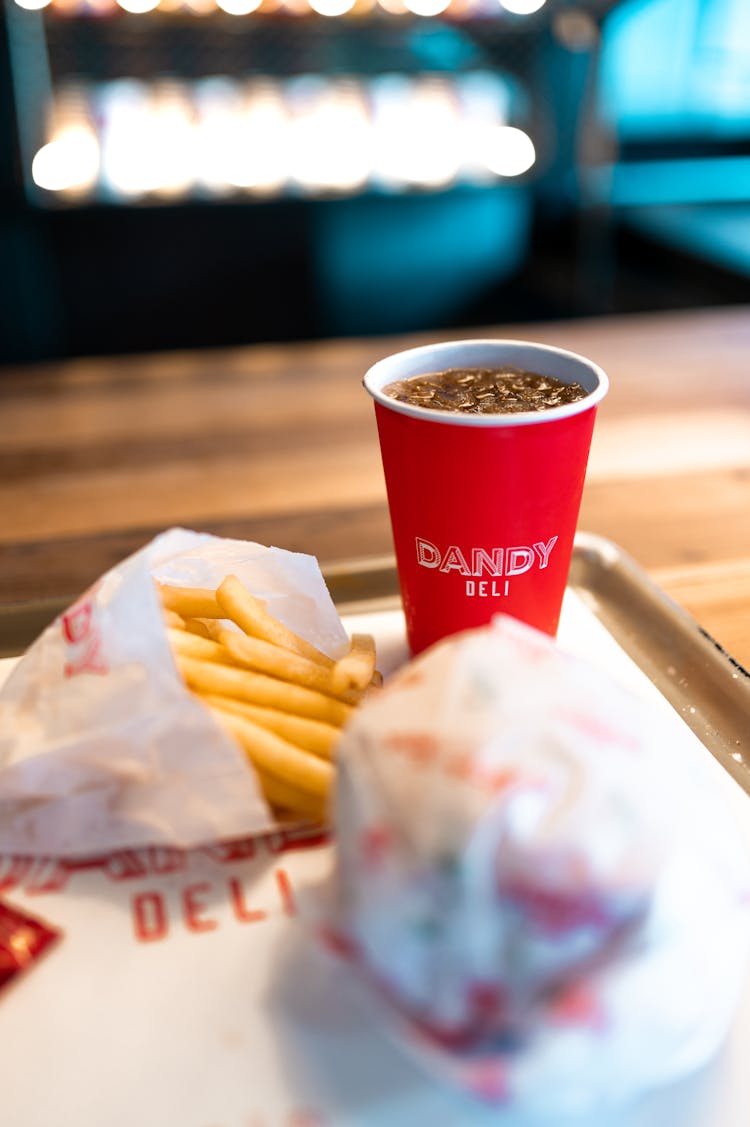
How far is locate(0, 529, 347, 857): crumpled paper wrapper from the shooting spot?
0.82 metres

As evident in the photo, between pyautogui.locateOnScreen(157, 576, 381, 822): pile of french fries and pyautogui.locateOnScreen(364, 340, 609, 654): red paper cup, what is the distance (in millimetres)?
120

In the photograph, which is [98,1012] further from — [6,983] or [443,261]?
[443,261]

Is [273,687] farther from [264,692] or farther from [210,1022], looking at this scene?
[210,1022]

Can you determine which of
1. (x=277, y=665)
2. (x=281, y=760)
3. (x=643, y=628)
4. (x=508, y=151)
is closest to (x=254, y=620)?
(x=277, y=665)

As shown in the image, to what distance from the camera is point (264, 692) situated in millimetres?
879

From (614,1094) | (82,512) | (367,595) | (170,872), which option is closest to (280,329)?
(82,512)

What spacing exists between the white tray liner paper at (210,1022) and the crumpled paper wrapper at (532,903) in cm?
4

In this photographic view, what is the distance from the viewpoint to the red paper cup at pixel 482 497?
3.11 ft

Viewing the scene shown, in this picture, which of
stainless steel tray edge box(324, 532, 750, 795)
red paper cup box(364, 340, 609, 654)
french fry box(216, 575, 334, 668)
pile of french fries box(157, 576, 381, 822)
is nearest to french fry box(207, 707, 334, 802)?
pile of french fries box(157, 576, 381, 822)

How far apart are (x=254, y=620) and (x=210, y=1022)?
38cm

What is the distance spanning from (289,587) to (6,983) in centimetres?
50

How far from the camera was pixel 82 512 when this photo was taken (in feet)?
5.32

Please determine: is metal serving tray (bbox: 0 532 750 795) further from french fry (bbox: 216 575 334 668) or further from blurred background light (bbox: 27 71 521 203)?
blurred background light (bbox: 27 71 521 203)

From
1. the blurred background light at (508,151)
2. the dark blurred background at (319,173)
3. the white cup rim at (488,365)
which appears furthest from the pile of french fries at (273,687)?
the blurred background light at (508,151)
